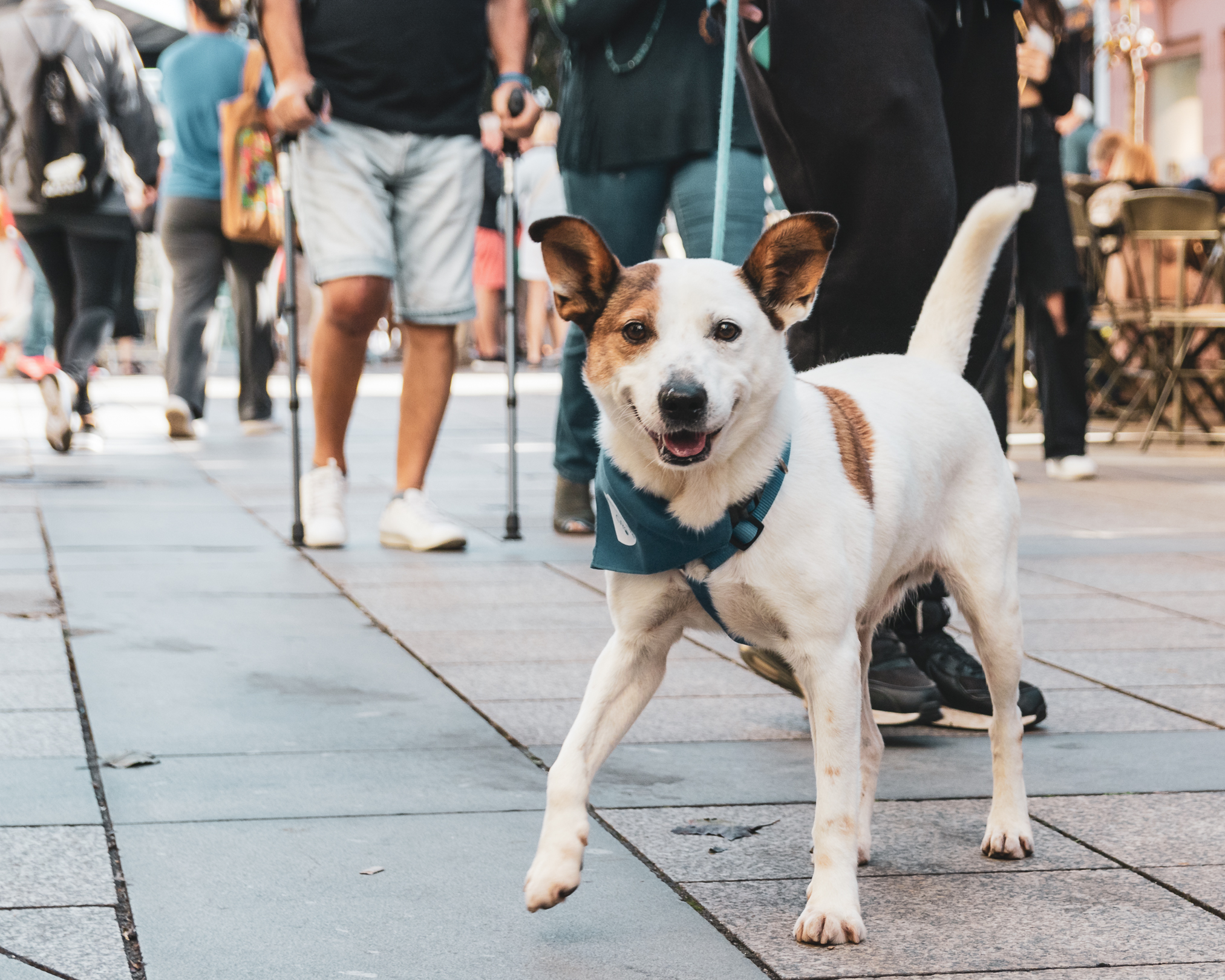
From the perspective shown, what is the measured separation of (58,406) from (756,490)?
7344mm

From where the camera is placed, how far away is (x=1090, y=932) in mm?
2533

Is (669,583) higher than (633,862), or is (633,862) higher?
(669,583)

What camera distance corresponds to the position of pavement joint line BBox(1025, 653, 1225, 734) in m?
3.85

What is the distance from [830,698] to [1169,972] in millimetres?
606

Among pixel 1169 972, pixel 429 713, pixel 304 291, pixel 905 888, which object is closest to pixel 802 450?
pixel 905 888

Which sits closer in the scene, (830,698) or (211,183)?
(830,698)

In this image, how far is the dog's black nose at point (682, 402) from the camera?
2.54 m

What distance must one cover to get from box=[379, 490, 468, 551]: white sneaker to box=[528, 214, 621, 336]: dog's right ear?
3482mm

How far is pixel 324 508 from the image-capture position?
6.32 m

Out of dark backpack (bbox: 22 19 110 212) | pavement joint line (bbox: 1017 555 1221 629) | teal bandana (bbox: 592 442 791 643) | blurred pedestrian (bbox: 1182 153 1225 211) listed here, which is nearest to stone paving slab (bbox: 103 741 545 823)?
teal bandana (bbox: 592 442 791 643)

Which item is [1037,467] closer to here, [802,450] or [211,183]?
[211,183]

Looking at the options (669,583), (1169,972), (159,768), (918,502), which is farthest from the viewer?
(159,768)

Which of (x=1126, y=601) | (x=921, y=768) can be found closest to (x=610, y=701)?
(x=921, y=768)

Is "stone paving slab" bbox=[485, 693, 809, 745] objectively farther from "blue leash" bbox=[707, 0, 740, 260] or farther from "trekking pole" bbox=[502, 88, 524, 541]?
"trekking pole" bbox=[502, 88, 524, 541]
